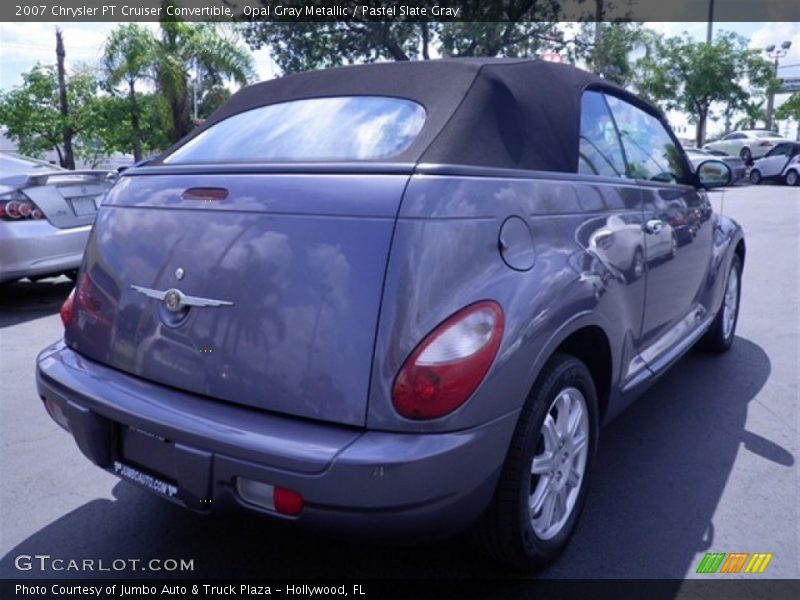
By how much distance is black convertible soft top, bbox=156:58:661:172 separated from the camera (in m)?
2.29

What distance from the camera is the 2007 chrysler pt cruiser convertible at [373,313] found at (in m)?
1.89

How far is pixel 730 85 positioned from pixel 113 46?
84.3 ft

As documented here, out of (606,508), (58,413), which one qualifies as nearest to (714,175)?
(606,508)

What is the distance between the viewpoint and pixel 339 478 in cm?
181

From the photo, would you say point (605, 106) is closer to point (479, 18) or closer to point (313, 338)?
point (313, 338)

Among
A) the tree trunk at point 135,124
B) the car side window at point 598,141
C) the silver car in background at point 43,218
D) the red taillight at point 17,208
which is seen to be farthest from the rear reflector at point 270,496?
the tree trunk at point 135,124

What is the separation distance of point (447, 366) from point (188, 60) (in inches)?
797

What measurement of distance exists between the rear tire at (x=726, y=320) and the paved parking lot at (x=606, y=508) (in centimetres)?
36

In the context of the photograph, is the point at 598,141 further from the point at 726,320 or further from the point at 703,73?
the point at 703,73

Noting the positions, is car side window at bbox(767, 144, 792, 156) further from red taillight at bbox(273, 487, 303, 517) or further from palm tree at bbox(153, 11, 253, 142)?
red taillight at bbox(273, 487, 303, 517)

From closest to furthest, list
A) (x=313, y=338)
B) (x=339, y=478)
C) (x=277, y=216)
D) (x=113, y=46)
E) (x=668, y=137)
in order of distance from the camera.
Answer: (x=339, y=478)
(x=313, y=338)
(x=277, y=216)
(x=668, y=137)
(x=113, y=46)

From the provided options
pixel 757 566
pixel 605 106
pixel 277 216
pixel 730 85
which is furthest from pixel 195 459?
pixel 730 85

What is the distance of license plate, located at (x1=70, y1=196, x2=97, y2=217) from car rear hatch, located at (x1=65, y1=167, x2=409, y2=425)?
4.43 metres

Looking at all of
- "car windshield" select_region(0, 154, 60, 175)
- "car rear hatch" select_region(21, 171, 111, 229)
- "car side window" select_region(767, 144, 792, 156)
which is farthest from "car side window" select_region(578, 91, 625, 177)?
"car side window" select_region(767, 144, 792, 156)
